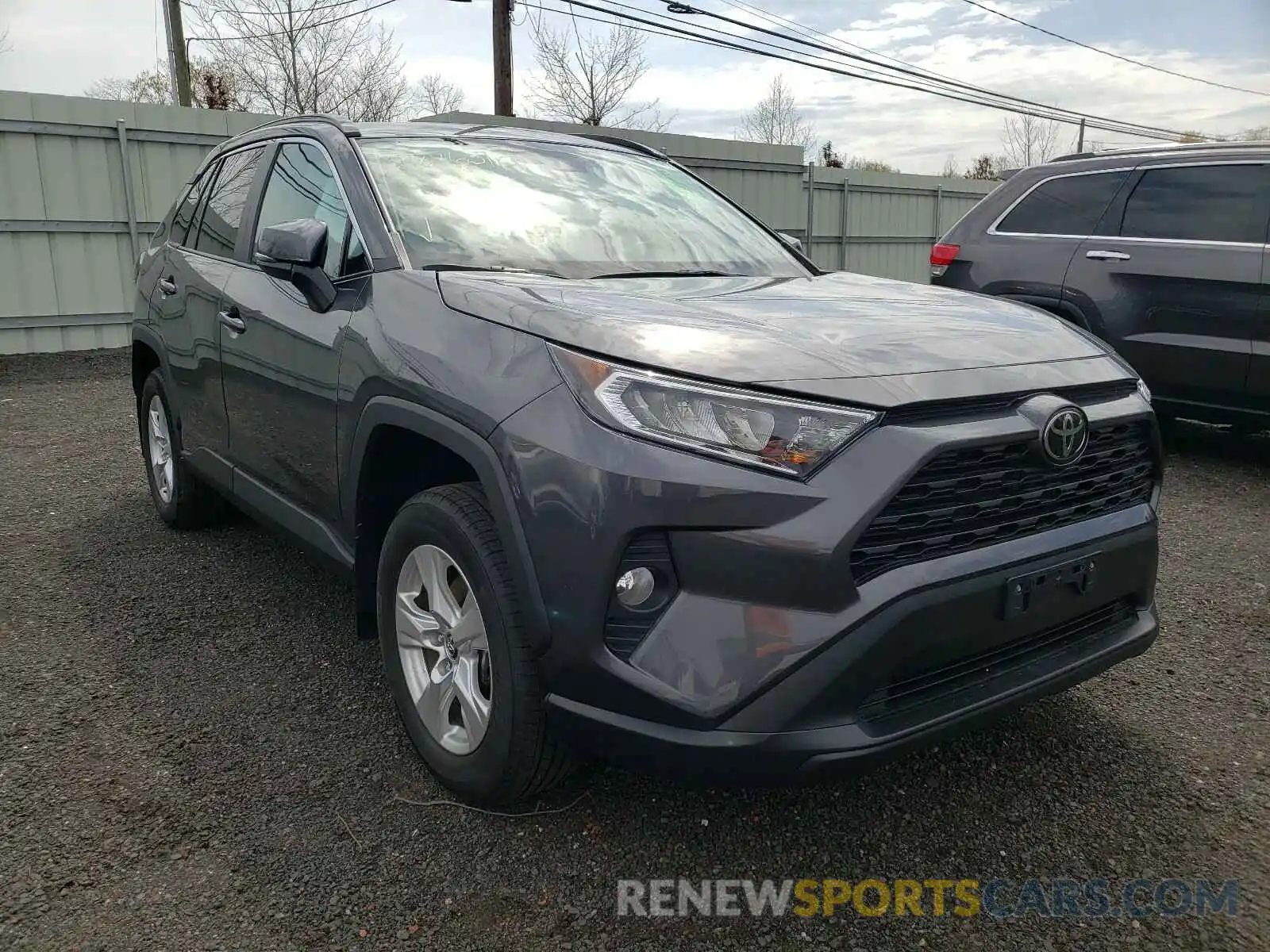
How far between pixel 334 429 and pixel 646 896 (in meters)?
1.54

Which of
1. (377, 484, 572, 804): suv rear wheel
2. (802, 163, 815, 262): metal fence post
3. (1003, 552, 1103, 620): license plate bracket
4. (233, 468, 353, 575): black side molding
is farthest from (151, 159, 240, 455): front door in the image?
(802, 163, 815, 262): metal fence post

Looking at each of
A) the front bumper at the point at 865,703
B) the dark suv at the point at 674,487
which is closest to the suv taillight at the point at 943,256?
the dark suv at the point at 674,487

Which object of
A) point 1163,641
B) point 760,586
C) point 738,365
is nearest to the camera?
point 760,586

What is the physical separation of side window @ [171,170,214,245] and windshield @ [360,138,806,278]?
5.62 ft

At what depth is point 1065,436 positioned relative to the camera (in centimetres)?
219

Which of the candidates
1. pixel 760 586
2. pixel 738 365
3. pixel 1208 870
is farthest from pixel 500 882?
pixel 1208 870

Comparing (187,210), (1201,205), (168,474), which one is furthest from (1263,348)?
(168,474)

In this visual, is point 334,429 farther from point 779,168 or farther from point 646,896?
point 779,168

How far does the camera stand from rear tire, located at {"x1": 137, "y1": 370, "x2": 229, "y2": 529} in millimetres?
4516

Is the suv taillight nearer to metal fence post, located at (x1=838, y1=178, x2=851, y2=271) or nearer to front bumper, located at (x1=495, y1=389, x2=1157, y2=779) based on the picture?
front bumper, located at (x1=495, y1=389, x2=1157, y2=779)

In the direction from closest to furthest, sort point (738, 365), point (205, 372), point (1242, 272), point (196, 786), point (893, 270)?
1. point (738, 365)
2. point (196, 786)
3. point (205, 372)
4. point (1242, 272)
5. point (893, 270)

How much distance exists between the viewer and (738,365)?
2.03 metres

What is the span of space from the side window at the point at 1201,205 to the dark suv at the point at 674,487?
3678 millimetres

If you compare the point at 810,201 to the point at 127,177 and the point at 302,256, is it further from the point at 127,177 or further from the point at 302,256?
the point at 302,256
